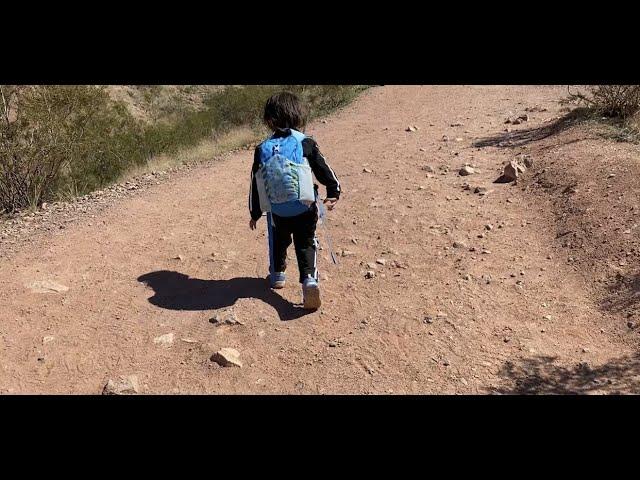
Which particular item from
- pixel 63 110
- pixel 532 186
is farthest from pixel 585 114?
pixel 63 110

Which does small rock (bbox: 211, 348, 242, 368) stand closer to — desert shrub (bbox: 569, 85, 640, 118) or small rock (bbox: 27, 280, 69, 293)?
small rock (bbox: 27, 280, 69, 293)

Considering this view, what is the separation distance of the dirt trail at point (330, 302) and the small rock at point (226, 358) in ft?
0.14

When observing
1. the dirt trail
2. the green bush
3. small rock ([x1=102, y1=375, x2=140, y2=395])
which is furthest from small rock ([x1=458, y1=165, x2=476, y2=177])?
the green bush

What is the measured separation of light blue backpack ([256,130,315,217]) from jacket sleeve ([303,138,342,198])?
60 millimetres

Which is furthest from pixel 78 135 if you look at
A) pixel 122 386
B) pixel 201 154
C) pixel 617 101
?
pixel 617 101

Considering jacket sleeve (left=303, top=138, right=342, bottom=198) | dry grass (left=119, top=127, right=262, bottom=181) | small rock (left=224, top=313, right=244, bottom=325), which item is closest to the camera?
jacket sleeve (left=303, top=138, right=342, bottom=198)

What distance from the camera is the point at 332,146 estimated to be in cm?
866

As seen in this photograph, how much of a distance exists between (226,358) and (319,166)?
1.40 metres

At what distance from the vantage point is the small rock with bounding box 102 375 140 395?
11.3 feet

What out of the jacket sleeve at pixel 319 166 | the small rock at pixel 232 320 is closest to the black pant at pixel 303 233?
the jacket sleeve at pixel 319 166

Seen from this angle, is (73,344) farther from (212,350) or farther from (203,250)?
(203,250)

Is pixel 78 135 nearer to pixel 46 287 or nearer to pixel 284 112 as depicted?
pixel 46 287

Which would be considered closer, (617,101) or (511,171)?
(511,171)

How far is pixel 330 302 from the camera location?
14.1 ft
